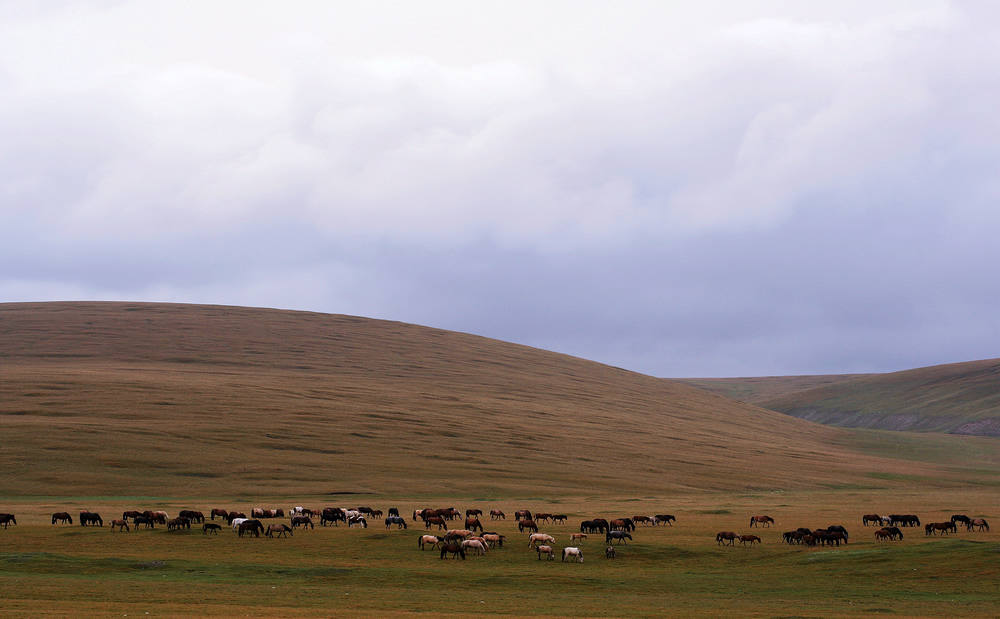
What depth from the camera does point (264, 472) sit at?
71.3 meters

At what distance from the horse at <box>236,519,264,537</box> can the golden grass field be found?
0.44 metres

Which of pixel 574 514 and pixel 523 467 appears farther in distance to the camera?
pixel 523 467

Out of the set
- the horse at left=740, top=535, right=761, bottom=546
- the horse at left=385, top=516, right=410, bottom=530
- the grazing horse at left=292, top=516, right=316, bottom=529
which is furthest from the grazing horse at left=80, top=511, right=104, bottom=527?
the horse at left=740, top=535, right=761, bottom=546

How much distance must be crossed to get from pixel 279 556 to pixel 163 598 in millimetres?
10455

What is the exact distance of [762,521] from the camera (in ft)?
162

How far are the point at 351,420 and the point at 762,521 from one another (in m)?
50.7

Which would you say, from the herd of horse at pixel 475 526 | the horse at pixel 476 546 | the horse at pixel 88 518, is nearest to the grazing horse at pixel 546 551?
the herd of horse at pixel 475 526

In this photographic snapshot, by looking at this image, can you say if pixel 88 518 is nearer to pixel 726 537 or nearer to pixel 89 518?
pixel 89 518

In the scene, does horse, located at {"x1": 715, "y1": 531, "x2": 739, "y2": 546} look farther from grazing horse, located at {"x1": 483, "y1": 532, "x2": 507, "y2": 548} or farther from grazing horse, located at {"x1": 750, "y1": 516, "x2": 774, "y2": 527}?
grazing horse, located at {"x1": 483, "y1": 532, "x2": 507, "y2": 548}

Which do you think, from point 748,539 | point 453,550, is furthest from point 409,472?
point 748,539

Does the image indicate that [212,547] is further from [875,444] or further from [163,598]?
[875,444]

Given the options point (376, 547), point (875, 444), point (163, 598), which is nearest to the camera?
point (163, 598)

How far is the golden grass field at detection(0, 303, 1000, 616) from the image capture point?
89.6ft

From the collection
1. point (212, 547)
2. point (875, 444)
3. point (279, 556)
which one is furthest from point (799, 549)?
point (875, 444)
